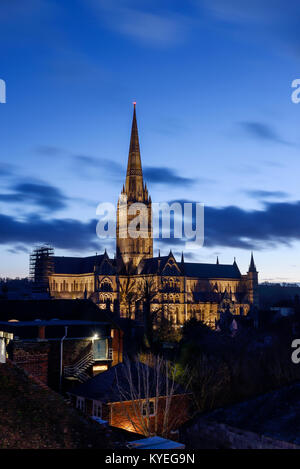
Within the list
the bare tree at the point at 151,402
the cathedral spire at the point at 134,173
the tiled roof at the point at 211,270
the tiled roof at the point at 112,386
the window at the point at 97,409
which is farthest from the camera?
the tiled roof at the point at 211,270

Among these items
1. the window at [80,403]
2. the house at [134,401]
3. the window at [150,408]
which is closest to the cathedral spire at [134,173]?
the house at [134,401]

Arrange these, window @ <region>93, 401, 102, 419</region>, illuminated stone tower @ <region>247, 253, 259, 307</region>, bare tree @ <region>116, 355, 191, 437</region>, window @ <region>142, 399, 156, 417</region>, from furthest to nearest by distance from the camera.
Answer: illuminated stone tower @ <region>247, 253, 259, 307</region>
window @ <region>142, 399, 156, 417</region>
window @ <region>93, 401, 102, 419</region>
bare tree @ <region>116, 355, 191, 437</region>

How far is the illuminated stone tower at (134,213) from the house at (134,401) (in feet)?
382

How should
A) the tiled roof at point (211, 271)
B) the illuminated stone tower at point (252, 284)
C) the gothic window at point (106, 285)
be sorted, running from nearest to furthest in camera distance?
the gothic window at point (106, 285)
the tiled roof at point (211, 271)
the illuminated stone tower at point (252, 284)

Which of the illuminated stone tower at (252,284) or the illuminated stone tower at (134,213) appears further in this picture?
the illuminated stone tower at (252,284)

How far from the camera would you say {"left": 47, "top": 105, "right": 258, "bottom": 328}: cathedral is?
4985 inches

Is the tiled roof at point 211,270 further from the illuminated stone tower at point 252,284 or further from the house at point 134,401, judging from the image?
the house at point 134,401

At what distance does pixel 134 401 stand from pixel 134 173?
128 m

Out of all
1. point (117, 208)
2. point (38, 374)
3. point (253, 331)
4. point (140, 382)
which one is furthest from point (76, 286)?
point (38, 374)

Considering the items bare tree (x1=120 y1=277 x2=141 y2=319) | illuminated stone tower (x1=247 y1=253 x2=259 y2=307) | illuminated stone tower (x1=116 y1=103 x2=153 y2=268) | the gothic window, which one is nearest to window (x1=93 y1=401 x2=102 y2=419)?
bare tree (x1=120 y1=277 x2=141 y2=319)

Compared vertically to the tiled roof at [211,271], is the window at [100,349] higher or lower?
lower

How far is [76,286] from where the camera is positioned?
135750mm

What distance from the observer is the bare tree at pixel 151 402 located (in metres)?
25.9

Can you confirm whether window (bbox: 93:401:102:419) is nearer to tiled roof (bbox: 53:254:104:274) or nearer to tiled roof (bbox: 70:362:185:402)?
tiled roof (bbox: 70:362:185:402)
